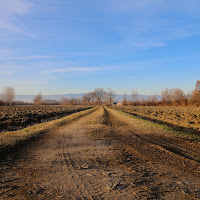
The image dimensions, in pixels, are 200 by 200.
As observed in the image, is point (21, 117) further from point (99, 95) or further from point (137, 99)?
point (99, 95)

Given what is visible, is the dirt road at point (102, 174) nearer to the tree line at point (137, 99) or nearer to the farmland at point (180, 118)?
the farmland at point (180, 118)

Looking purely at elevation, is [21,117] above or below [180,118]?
below

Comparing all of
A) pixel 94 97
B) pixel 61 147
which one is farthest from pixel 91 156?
pixel 94 97

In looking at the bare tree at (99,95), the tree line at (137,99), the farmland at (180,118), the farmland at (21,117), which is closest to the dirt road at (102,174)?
the farmland at (180,118)

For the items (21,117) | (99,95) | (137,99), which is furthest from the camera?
(99,95)

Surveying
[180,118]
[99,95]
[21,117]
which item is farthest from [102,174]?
[99,95]

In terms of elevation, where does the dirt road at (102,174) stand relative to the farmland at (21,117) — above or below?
above

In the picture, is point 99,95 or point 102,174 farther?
point 99,95

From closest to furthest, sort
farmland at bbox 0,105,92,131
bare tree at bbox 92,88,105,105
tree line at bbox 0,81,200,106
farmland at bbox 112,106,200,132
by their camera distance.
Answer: farmland at bbox 112,106,200,132 → farmland at bbox 0,105,92,131 → tree line at bbox 0,81,200,106 → bare tree at bbox 92,88,105,105

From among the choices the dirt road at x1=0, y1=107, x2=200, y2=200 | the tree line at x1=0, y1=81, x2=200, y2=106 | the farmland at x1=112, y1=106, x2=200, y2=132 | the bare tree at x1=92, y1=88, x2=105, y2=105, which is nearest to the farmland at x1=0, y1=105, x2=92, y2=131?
the dirt road at x1=0, y1=107, x2=200, y2=200

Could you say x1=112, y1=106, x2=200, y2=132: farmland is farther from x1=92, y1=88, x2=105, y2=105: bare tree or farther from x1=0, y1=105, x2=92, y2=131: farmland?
x1=92, y1=88, x2=105, y2=105: bare tree

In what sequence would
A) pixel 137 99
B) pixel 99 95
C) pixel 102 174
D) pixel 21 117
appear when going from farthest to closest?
1. pixel 99 95
2. pixel 137 99
3. pixel 21 117
4. pixel 102 174

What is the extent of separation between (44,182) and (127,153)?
3.45m

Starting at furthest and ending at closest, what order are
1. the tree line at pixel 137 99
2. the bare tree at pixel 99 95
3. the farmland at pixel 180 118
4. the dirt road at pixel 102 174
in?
1. the bare tree at pixel 99 95
2. the tree line at pixel 137 99
3. the farmland at pixel 180 118
4. the dirt road at pixel 102 174
